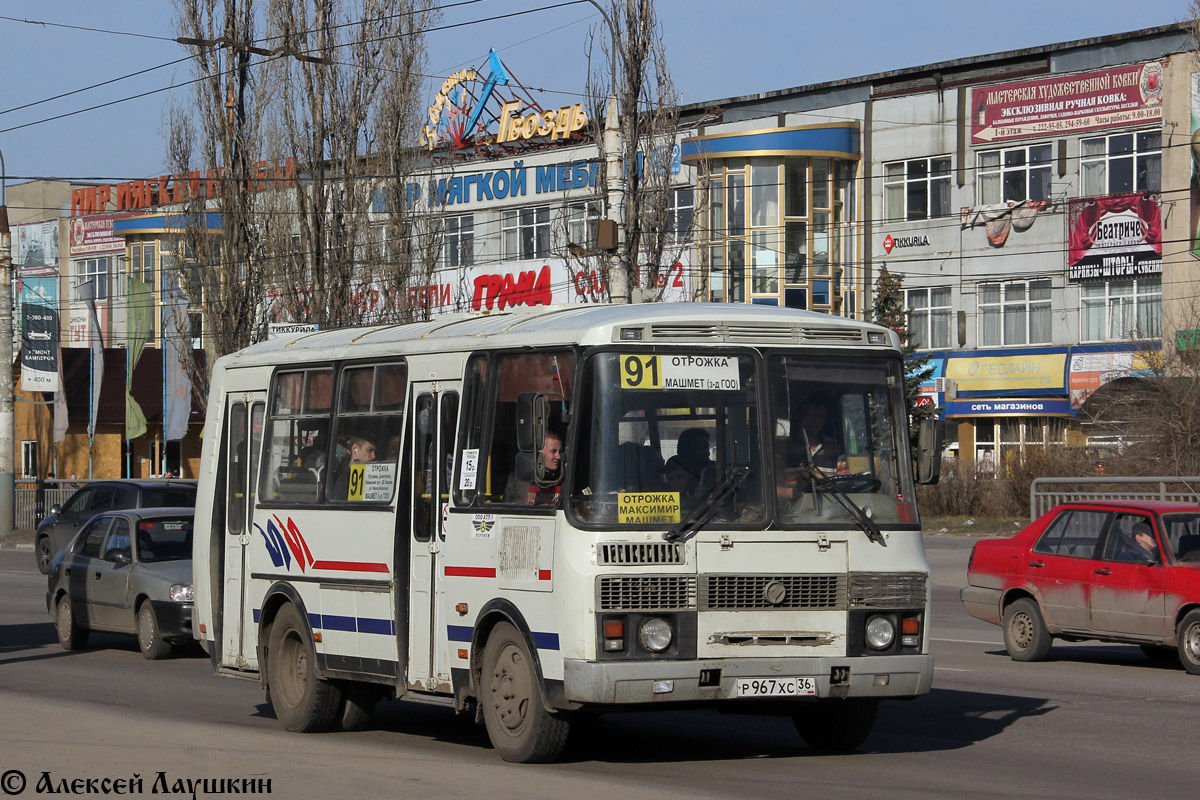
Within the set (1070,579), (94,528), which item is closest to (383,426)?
(1070,579)

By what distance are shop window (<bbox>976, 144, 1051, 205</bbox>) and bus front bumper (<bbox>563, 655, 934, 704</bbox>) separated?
43.3 meters

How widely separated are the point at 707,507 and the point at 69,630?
459 inches

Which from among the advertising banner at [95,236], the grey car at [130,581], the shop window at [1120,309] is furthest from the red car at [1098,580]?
the advertising banner at [95,236]

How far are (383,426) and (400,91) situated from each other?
31854 millimetres

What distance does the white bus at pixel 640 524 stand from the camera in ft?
29.9

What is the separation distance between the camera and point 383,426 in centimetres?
1117

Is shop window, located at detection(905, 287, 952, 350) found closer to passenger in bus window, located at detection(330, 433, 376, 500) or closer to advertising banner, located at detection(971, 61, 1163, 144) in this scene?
advertising banner, located at detection(971, 61, 1163, 144)

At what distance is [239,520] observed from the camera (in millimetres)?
12695

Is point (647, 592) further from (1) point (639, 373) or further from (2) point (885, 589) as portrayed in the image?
(2) point (885, 589)

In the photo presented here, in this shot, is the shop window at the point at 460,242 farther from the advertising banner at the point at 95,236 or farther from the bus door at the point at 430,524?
the bus door at the point at 430,524

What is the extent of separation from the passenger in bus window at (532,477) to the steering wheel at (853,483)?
1519mm

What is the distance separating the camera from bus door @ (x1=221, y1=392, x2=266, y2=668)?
12.6m

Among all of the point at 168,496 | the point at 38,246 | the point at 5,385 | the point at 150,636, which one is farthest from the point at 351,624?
the point at 38,246

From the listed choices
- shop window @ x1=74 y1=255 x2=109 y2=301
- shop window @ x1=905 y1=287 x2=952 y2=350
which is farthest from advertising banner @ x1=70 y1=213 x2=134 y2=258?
shop window @ x1=905 y1=287 x2=952 y2=350
